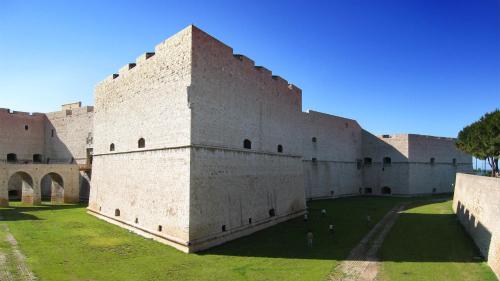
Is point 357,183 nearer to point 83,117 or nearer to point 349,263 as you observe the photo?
point 349,263

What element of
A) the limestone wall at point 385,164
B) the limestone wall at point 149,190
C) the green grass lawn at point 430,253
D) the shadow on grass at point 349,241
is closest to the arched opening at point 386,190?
the limestone wall at point 385,164

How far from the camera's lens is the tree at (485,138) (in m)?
25.0

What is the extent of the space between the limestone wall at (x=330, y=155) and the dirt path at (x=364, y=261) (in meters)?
14.7

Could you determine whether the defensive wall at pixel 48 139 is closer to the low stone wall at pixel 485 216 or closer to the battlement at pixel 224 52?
the battlement at pixel 224 52

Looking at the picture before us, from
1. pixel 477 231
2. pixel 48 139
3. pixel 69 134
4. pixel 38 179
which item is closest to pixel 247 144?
pixel 477 231

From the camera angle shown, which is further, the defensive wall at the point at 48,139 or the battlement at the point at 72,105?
the battlement at the point at 72,105

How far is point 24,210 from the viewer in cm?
2370

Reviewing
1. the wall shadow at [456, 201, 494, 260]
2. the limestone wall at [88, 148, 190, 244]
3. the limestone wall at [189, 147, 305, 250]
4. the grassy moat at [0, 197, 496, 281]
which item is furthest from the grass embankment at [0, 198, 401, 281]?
the wall shadow at [456, 201, 494, 260]

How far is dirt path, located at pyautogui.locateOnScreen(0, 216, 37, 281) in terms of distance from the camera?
10727mm

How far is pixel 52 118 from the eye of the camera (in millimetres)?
34781


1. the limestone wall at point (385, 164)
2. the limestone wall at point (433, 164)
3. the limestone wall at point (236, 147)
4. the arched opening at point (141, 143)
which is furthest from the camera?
the limestone wall at point (433, 164)

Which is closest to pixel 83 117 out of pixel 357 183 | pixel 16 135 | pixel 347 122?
pixel 16 135

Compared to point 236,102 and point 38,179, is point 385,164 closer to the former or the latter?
point 236,102

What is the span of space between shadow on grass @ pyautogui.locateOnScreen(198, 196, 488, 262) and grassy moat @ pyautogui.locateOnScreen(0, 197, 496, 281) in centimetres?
4
